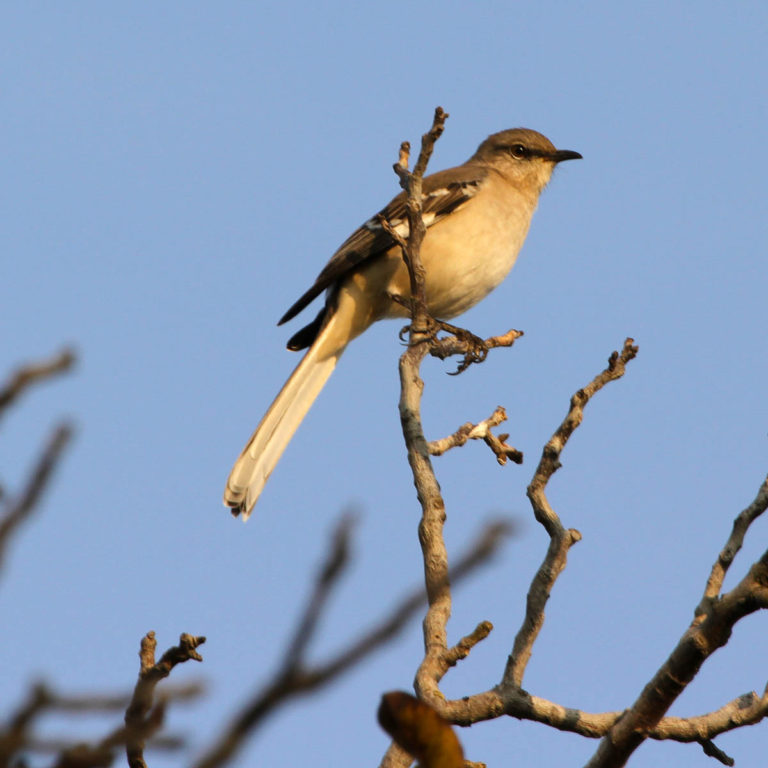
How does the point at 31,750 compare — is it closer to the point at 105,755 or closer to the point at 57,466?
the point at 105,755

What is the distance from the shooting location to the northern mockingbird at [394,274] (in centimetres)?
665

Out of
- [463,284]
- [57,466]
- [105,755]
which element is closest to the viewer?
[105,755]

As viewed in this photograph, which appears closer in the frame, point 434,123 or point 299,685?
point 299,685

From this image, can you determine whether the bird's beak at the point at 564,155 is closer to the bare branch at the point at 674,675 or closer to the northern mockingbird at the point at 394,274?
→ the northern mockingbird at the point at 394,274

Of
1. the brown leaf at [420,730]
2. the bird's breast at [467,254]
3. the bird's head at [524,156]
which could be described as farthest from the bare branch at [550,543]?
the bird's head at [524,156]

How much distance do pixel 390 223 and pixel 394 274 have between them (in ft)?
1.29

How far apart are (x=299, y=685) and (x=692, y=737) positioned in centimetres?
276

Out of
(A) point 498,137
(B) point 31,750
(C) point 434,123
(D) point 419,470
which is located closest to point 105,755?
(B) point 31,750

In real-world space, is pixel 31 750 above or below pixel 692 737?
below

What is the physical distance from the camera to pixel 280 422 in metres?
6.43

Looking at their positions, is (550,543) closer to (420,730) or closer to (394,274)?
(420,730)

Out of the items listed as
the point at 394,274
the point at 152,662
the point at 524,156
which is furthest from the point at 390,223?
the point at 152,662

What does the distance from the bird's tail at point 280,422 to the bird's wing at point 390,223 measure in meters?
0.28

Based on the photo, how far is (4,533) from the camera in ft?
4.14
